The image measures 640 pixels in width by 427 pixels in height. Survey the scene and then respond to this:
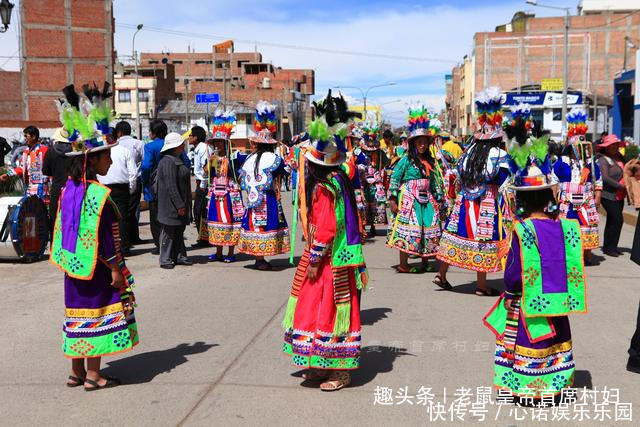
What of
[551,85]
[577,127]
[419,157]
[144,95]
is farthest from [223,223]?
[144,95]

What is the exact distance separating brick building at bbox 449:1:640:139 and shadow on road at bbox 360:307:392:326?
64393 millimetres

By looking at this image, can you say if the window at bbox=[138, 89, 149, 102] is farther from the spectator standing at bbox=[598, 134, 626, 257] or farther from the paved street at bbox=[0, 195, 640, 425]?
the spectator standing at bbox=[598, 134, 626, 257]

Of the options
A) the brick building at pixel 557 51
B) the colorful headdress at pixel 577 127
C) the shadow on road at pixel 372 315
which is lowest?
the shadow on road at pixel 372 315

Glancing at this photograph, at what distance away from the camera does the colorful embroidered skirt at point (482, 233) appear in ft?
26.0

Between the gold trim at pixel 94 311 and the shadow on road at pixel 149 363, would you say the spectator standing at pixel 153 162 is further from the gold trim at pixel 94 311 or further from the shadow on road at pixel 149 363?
the gold trim at pixel 94 311

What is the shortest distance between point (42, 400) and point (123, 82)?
75491 mm

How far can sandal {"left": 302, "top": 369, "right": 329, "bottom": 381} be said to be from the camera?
5121 mm

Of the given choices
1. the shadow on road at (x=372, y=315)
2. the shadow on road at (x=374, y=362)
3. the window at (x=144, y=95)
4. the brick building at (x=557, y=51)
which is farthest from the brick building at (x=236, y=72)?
the shadow on road at (x=374, y=362)

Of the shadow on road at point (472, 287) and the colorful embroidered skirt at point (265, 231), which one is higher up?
the colorful embroidered skirt at point (265, 231)

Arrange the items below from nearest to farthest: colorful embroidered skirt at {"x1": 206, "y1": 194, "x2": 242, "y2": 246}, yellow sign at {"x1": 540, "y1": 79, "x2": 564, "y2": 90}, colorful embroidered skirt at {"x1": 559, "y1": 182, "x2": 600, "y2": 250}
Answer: colorful embroidered skirt at {"x1": 559, "y1": 182, "x2": 600, "y2": 250} < colorful embroidered skirt at {"x1": 206, "y1": 194, "x2": 242, "y2": 246} < yellow sign at {"x1": 540, "y1": 79, "x2": 564, "y2": 90}

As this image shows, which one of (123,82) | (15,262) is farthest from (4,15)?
(123,82)

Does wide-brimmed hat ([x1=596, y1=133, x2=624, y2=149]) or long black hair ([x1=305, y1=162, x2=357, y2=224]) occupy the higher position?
wide-brimmed hat ([x1=596, y1=133, x2=624, y2=149])

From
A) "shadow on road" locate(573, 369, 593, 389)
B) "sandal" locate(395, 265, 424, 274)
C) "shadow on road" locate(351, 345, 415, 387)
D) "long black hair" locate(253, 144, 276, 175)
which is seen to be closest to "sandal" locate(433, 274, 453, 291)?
"sandal" locate(395, 265, 424, 274)

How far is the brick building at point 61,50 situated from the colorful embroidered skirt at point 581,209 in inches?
1766
